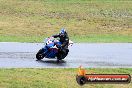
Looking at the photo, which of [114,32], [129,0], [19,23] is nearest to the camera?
[114,32]

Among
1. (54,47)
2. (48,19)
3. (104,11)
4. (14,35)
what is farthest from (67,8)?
(54,47)

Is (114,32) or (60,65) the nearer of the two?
(60,65)

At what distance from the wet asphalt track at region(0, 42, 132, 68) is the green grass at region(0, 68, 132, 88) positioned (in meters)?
1.33

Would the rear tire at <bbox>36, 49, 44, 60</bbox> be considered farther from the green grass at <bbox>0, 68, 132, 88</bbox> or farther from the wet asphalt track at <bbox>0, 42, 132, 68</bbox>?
the green grass at <bbox>0, 68, 132, 88</bbox>

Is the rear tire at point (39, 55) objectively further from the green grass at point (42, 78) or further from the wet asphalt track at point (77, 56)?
the green grass at point (42, 78)

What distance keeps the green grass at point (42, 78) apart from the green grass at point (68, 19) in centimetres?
960

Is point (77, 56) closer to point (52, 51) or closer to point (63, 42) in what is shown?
point (63, 42)

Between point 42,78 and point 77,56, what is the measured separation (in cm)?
601

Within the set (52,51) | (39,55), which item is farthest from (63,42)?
(39,55)

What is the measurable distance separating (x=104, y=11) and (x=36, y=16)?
7.85 metres

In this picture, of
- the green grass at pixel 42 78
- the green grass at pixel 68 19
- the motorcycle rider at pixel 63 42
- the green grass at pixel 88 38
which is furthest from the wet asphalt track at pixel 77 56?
the green grass at pixel 68 19

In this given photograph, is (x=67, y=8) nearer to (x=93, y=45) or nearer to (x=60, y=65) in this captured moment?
(x=93, y=45)

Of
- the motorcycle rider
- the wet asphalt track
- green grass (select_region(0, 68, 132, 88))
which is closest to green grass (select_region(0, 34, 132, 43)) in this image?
the wet asphalt track

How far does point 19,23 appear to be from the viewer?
3659 cm
